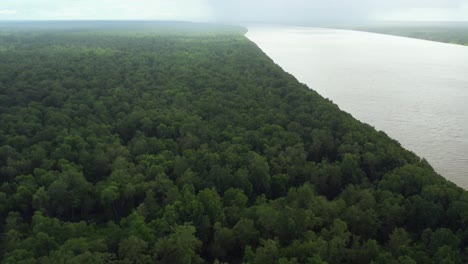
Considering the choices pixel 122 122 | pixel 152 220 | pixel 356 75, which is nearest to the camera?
pixel 152 220

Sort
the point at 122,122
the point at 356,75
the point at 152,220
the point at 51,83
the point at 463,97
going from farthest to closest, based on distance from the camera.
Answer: the point at 356,75 → the point at 463,97 → the point at 51,83 → the point at 122,122 → the point at 152,220

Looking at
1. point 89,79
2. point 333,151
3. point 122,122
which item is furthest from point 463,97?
point 89,79

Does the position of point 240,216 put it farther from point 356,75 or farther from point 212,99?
point 356,75

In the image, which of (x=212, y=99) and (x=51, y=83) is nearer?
(x=212, y=99)

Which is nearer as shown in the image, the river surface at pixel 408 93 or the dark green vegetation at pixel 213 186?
the dark green vegetation at pixel 213 186
